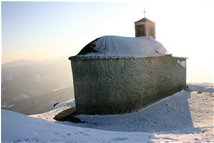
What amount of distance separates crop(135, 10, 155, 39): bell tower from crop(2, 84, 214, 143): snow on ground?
671 cm

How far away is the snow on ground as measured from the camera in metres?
9.34

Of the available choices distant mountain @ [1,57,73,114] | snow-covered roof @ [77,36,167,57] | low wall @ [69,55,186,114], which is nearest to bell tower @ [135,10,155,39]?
snow-covered roof @ [77,36,167,57]

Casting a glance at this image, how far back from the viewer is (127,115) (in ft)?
59.9

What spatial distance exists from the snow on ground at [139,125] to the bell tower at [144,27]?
22.0 feet

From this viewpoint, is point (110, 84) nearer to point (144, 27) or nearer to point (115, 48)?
point (115, 48)

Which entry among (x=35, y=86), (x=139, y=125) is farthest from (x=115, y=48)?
(x=35, y=86)

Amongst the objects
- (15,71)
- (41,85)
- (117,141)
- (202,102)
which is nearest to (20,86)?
(41,85)

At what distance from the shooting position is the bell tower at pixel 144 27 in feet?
85.9


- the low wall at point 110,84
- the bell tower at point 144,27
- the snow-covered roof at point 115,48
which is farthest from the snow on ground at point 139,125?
the bell tower at point 144,27

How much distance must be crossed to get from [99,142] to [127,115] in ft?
30.2

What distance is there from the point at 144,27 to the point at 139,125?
12115 mm

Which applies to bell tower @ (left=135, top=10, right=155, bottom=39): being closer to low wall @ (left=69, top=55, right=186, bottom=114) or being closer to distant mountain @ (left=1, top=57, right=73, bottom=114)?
low wall @ (left=69, top=55, right=186, bottom=114)

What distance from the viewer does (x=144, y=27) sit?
86.0 feet

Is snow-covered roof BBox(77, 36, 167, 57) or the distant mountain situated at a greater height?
snow-covered roof BBox(77, 36, 167, 57)
